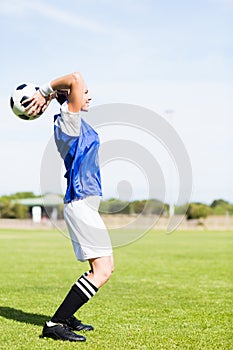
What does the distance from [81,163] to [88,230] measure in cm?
60

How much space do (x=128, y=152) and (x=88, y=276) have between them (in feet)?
7.24

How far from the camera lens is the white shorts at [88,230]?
5496mm

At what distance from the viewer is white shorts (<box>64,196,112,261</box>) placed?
5.50 metres

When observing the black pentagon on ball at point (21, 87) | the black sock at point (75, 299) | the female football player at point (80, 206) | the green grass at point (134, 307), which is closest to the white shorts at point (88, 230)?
the female football player at point (80, 206)

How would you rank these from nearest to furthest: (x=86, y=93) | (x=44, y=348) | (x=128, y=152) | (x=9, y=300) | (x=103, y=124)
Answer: (x=44, y=348)
(x=86, y=93)
(x=103, y=124)
(x=128, y=152)
(x=9, y=300)

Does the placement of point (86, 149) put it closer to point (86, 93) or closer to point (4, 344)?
point (86, 93)

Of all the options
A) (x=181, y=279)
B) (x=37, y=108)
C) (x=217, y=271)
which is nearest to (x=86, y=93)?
(x=37, y=108)

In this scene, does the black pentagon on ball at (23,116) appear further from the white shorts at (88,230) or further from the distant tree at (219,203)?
the distant tree at (219,203)

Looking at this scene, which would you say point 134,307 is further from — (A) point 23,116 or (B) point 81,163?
(A) point 23,116

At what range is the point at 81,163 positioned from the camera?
5.57 meters

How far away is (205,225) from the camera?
62.0m

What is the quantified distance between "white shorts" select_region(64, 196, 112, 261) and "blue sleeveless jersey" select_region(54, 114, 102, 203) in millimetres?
77

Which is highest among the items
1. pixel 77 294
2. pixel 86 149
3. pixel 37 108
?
pixel 37 108

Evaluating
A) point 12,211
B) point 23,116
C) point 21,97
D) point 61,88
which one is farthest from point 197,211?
point 61,88
